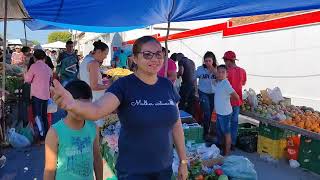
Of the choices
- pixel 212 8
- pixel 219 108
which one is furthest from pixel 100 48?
pixel 219 108

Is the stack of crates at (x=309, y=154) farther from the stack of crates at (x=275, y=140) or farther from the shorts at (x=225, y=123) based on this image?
the shorts at (x=225, y=123)

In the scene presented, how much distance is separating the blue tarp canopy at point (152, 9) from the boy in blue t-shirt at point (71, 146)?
2.06 m

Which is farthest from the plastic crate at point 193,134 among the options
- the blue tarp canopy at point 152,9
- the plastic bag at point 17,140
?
the plastic bag at point 17,140

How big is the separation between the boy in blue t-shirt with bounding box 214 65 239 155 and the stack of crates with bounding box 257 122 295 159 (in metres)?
0.72

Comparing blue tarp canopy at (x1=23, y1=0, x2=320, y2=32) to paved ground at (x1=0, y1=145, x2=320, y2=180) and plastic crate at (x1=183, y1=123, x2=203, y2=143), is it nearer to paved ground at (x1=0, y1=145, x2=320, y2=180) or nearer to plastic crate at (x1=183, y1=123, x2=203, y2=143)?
plastic crate at (x1=183, y1=123, x2=203, y2=143)

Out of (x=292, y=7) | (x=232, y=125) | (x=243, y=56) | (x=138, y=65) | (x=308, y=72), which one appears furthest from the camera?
(x=243, y=56)

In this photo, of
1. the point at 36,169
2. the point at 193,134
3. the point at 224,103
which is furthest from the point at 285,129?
the point at 36,169

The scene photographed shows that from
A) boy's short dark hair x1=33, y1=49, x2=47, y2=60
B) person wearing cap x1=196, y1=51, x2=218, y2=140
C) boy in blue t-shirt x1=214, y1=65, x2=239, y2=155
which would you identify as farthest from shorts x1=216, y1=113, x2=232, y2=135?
boy's short dark hair x1=33, y1=49, x2=47, y2=60

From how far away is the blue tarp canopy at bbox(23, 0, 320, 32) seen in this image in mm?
3990

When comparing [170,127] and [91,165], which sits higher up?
[170,127]

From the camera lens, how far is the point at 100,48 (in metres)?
5.14

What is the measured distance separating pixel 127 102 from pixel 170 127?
373 millimetres

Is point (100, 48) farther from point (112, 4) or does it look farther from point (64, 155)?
point (64, 155)

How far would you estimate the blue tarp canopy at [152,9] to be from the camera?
3.99 metres
